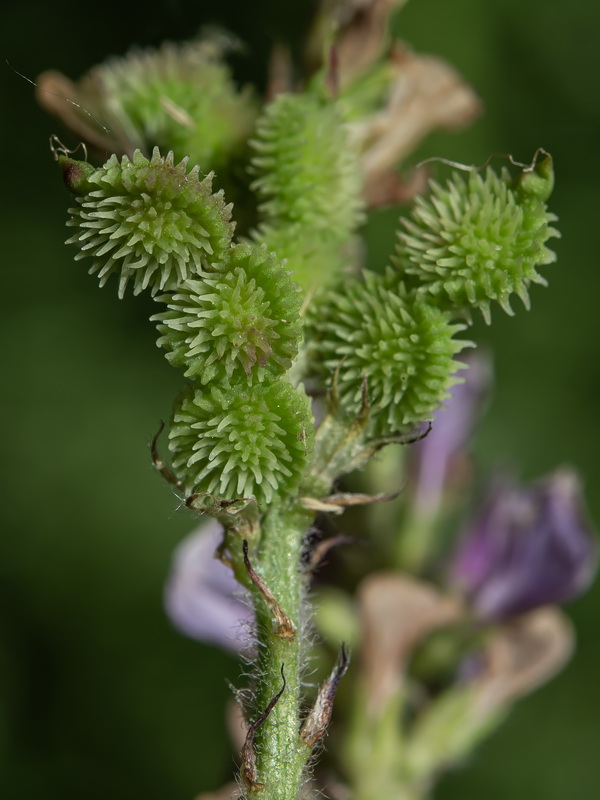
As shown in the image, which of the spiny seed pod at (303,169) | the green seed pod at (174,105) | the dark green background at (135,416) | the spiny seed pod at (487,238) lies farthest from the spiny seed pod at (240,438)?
the dark green background at (135,416)

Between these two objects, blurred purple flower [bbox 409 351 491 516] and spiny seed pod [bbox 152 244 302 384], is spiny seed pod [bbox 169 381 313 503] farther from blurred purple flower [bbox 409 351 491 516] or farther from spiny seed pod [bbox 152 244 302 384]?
blurred purple flower [bbox 409 351 491 516]

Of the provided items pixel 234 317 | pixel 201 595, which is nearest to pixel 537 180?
pixel 234 317

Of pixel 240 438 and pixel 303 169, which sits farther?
pixel 303 169

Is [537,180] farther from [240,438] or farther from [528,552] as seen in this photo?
[528,552]

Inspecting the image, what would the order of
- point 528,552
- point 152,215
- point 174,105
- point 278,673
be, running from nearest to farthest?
point 152,215 → point 278,673 → point 174,105 → point 528,552

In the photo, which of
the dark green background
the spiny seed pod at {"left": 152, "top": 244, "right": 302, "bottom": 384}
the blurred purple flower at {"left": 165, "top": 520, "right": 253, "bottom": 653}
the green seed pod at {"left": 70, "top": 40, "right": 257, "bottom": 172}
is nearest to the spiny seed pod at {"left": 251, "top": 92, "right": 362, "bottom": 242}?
the green seed pod at {"left": 70, "top": 40, "right": 257, "bottom": 172}

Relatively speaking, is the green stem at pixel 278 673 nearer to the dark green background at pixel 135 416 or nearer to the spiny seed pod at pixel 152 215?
the spiny seed pod at pixel 152 215
